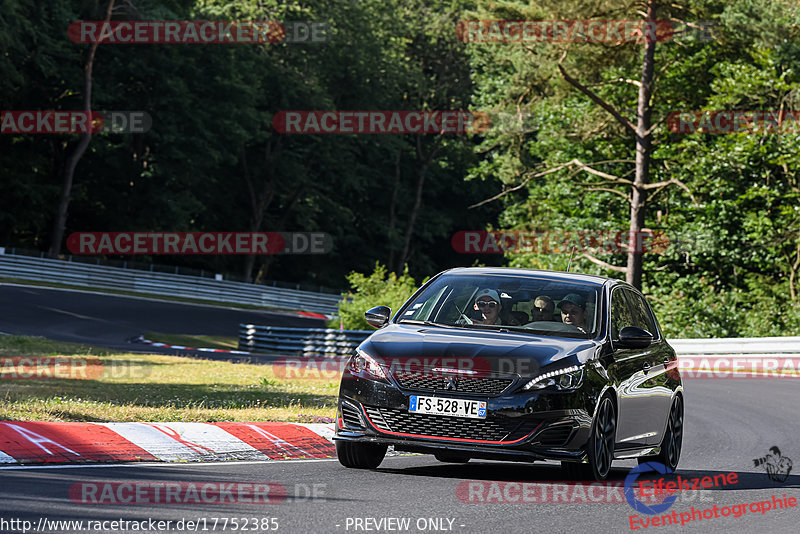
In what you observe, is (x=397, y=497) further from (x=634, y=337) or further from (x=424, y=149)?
(x=424, y=149)

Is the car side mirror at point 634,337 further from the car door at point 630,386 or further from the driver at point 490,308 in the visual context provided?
the driver at point 490,308

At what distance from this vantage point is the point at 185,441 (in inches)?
423

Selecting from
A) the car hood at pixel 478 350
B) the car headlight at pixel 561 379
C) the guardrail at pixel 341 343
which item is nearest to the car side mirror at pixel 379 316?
the car hood at pixel 478 350

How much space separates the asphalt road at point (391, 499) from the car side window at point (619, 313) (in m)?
1.26

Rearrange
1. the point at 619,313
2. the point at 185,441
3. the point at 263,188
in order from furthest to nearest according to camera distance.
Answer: the point at 263,188 → the point at 619,313 → the point at 185,441

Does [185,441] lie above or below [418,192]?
below

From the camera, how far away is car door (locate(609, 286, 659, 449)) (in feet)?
33.7

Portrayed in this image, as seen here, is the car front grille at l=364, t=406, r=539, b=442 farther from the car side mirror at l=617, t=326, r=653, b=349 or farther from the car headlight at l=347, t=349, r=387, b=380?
the car side mirror at l=617, t=326, r=653, b=349

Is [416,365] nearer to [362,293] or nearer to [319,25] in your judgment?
[362,293]

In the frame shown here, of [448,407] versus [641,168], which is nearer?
[448,407]

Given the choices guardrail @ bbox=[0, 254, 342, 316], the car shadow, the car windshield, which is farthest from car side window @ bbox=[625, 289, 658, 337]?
guardrail @ bbox=[0, 254, 342, 316]

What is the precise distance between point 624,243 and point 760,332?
9050 millimetres

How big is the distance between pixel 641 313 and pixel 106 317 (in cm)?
3318

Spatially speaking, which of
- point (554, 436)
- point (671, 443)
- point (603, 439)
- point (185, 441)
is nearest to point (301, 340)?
point (671, 443)
